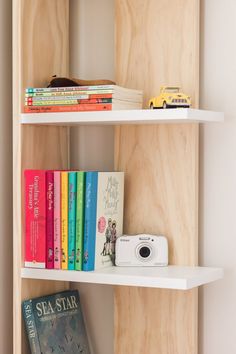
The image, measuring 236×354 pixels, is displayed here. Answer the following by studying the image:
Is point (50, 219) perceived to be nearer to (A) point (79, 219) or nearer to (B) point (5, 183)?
(A) point (79, 219)

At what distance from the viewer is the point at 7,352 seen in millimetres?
2051

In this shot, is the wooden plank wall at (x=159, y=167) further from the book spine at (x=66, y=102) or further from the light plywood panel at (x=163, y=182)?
the book spine at (x=66, y=102)

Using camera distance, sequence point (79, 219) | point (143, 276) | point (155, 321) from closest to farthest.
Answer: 1. point (143, 276)
2. point (79, 219)
3. point (155, 321)

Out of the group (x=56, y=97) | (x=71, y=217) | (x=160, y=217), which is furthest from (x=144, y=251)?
(x=56, y=97)

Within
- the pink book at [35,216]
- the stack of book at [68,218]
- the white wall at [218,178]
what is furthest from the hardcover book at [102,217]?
the white wall at [218,178]

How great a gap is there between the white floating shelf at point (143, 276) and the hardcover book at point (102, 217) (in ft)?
0.14

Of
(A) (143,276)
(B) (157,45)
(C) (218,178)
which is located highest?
(B) (157,45)

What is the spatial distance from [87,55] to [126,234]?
514 millimetres

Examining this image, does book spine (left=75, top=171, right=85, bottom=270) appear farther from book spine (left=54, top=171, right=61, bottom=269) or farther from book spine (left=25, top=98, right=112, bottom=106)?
book spine (left=25, top=98, right=112, bottom=106)

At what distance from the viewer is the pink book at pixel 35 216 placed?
1.94 metres

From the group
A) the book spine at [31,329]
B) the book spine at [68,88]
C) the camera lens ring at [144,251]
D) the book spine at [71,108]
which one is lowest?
the book spine at [31,329]

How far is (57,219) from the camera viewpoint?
194cm

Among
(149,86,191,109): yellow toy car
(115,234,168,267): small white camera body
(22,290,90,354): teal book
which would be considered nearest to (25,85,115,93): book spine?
(149,86,191,109): yellow toy car

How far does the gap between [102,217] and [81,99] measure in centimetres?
30
